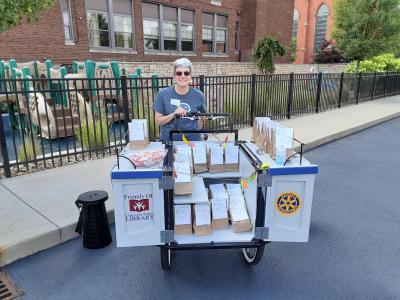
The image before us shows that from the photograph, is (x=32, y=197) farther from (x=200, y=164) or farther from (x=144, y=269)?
(x=200, y=164)

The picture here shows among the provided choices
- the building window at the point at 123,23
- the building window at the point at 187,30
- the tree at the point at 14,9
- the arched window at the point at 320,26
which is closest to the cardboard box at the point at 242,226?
the tree at the point at 14,9

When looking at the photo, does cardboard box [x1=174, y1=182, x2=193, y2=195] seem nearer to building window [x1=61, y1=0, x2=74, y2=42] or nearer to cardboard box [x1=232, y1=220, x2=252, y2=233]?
cardboard box [x1=232, y1=220, x2=252, y2=233]

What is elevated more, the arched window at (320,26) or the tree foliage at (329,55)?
the arched window at (320,26)

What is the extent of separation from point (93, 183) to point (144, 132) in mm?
2132

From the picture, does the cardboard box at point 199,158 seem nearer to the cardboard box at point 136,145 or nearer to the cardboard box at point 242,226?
the cardboard box at point 136,145

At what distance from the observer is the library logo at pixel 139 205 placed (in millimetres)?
2387

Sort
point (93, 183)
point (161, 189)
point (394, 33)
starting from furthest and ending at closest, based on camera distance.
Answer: point (394, 33)
point (93, 183)
point (161, 189)

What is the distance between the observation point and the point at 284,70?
23.8m

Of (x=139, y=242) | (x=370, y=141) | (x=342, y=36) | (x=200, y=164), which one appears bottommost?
(x=370, y=141)

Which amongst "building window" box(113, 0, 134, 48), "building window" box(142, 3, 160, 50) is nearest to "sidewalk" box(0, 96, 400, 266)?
"building window" box(113, 0, 134, 48)

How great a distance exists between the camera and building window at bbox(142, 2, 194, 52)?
18.4 meters

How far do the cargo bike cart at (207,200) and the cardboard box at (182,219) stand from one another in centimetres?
4

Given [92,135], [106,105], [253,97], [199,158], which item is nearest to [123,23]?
[253,97]

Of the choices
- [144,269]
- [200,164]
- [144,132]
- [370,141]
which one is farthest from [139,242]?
[370,141]
